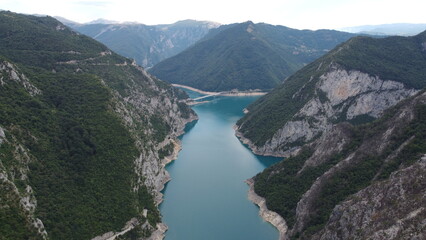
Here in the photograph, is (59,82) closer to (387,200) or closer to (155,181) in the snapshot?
(155,181)

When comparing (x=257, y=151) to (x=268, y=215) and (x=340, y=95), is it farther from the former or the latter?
(x=268, y=215)

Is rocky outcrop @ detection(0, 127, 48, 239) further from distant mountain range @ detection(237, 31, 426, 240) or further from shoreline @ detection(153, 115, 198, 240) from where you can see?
distant mountain range @ detection(237, 31, 426, 240)

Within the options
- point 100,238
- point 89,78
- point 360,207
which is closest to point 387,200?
point 360,207

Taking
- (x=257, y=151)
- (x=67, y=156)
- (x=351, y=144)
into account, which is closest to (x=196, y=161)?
(x=257, y=151)

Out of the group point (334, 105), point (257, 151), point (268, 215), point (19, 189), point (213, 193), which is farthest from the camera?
point (334, 105)

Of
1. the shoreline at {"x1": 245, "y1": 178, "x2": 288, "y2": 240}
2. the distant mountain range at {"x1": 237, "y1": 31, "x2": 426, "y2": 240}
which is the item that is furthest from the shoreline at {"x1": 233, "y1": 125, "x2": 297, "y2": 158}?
the shoreline at {"x1": 245, "y1": 178, "x2": 288, "y2": 240}

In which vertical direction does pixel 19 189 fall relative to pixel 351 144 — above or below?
above

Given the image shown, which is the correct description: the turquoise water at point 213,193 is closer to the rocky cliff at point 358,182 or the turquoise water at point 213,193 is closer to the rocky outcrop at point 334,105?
the rocky cliff at point 358,182

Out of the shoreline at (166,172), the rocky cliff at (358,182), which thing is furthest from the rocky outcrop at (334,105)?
the rocky cliff at (358,182)
